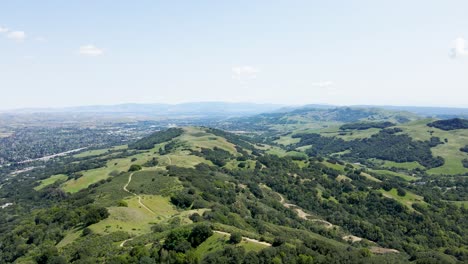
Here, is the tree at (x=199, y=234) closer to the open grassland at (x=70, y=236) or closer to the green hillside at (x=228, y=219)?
the green hillside at (x=228, y=219)

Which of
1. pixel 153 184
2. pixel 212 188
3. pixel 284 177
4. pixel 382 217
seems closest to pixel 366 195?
pixel 382 217

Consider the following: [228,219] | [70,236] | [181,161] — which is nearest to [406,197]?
[228,219]

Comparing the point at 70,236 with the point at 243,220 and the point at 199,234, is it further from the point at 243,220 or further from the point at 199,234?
the point at 243,220

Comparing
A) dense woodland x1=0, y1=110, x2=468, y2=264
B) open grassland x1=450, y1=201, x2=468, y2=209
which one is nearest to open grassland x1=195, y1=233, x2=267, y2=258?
dense woodland x1=0, y1=110, x2=468, y2=264

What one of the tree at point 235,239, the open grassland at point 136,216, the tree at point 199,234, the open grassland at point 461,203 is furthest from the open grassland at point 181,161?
the open grassland at point 461,203

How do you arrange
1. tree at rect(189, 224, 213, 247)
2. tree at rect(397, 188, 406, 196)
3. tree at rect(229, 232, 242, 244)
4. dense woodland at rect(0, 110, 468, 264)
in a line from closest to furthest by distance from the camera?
1. dense woodland at rect(0, 110, 468, 264)
2. tree at rect(229, 232, 242, 244)
3. tree at rect(189, 224, 213, 247)
4. tree at rect(397, 188, 406, 196)

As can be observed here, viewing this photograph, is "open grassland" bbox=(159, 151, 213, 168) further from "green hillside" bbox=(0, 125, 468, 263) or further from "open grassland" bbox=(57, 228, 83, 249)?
"open grassland" bbox=(57, 228, 83, 249)

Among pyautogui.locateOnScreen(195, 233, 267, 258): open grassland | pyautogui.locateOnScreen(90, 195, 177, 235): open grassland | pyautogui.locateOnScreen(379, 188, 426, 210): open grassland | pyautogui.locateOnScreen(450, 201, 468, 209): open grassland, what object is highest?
pyautogui.locateOnScreen(195, 233, 267, 258): open grassland
